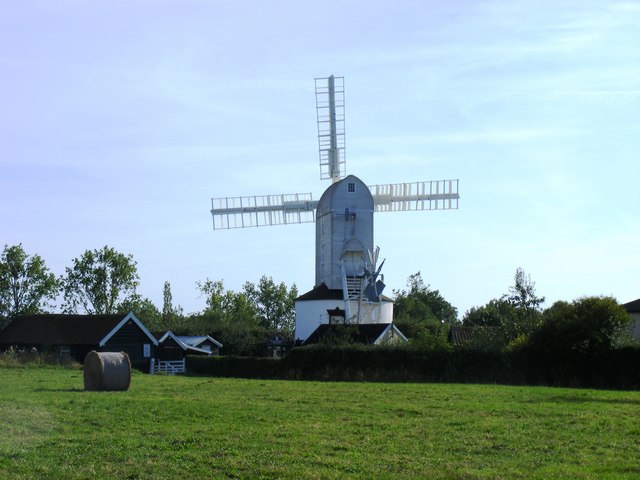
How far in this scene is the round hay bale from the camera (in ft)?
101

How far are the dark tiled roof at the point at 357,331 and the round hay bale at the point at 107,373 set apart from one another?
2775cm

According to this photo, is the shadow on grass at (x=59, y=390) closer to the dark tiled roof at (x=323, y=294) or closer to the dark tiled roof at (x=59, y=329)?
the dark tiled roof at (x=59, y=329)

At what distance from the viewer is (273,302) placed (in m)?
124

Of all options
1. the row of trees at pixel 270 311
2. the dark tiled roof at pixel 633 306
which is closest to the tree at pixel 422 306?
the row of trees at pixel 270 311

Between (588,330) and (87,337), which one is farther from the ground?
(87,337)

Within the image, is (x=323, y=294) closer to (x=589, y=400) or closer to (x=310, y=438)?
(x=589, y=400)

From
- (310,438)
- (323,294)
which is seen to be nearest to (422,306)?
(323,294)

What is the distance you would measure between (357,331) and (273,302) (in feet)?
214

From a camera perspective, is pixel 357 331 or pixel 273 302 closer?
pixel 357 331

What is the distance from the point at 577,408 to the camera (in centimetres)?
2452

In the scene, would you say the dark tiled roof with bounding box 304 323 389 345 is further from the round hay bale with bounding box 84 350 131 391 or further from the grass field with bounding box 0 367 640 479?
the grass field with bounding box 0 367 640 479

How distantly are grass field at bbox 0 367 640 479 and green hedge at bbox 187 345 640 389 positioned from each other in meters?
16.5

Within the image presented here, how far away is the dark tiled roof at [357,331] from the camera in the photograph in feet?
197

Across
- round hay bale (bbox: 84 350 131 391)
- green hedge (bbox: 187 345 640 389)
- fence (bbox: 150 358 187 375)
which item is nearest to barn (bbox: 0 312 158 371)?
fence (bbox: 150 358 187 375)
